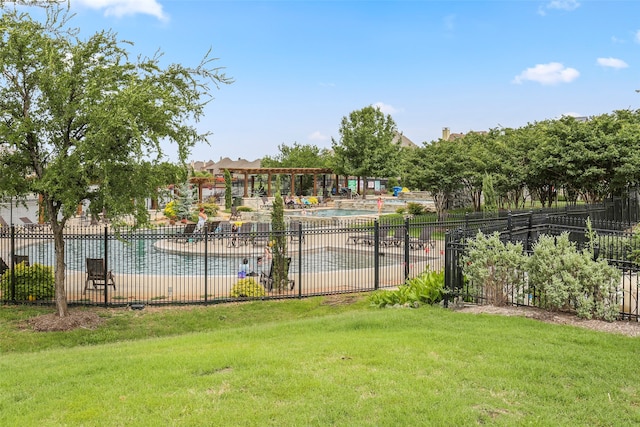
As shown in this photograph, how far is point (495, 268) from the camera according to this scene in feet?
29.5

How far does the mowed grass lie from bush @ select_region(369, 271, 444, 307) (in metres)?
1.88

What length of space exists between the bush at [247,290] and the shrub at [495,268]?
5506 mm

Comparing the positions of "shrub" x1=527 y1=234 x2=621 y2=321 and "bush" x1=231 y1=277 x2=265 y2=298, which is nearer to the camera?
"shrub" x1=527 y1=234 x2=621 y2=321

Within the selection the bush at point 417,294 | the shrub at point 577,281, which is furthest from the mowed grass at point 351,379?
the bush at point 417,294

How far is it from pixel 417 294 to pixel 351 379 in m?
5.28

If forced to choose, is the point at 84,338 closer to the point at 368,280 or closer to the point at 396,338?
the point at 396,338

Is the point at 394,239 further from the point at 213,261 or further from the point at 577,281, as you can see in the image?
the point at 577,281

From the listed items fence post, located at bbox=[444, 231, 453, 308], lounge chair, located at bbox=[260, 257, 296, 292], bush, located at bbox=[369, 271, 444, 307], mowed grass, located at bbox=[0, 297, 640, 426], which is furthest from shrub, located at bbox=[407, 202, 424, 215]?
mowed grass, located at bbox=[0, 297, 640, 426]

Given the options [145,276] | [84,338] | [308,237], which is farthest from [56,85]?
[308,237]

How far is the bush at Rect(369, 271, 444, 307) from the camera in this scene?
10.1 meters

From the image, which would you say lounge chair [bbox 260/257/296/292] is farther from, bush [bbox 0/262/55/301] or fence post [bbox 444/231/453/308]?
fence post [bbox 444/231/453/308]

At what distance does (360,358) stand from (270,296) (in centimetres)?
723

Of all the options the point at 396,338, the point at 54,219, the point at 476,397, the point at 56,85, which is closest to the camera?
the point at 476,397

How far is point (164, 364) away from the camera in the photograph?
6.00 m
